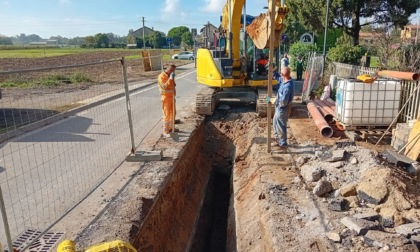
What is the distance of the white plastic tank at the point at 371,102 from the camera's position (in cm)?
781

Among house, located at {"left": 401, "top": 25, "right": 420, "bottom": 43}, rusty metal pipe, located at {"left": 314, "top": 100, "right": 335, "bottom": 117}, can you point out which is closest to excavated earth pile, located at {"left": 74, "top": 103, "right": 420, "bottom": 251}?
rusty metal pipe, located at {"left": 314, "top": 100, "right": 335, "bottom": 117}

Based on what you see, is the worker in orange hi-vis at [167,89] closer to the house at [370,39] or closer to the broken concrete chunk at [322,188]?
the broken concrete chunk at [322,188]

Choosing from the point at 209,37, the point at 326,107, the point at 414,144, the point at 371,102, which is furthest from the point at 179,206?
the point at 209,37

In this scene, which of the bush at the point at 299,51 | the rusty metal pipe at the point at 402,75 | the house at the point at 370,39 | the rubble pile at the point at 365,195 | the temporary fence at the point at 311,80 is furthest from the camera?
the bush at the point at 299,51

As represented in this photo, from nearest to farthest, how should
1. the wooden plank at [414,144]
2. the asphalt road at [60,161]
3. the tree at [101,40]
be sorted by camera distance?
the asphalt road at [60,161]
the wooden plank at [414,144]
the tree at [101,40]

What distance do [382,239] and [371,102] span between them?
448cm

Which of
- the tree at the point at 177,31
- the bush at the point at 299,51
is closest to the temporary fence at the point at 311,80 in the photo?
the bush at the point at 299,51

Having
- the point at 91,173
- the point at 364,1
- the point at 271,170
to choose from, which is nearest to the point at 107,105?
the point at 91,173

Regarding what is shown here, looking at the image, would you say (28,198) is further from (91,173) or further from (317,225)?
(317,225)

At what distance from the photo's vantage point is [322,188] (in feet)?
18.0

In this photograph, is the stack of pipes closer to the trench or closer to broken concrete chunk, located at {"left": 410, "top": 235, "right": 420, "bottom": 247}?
the trench

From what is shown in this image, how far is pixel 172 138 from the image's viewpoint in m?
8.66

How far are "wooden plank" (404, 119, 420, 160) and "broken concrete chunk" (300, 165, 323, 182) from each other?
1917mm

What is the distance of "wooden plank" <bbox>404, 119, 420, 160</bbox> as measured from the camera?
21.1 feet
